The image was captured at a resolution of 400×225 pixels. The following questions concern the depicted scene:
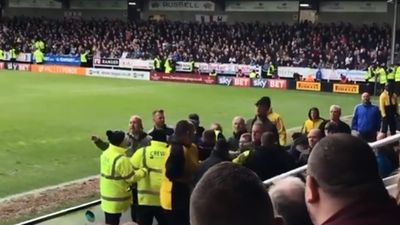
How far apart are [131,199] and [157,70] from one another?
31595 millimetres

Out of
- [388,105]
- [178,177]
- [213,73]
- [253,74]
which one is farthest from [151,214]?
[213,73]

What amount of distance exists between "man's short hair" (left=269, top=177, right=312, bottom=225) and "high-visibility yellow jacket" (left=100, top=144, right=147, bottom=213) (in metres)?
5.08

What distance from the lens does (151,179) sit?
7.57 meters

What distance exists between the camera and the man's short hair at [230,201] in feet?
6.45

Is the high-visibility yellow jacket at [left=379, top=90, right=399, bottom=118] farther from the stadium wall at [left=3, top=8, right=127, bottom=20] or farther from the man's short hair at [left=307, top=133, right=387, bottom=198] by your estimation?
the stadium wall at [left=3, top=8, right=127, bottom=20]

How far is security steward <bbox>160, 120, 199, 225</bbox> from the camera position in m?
6.81

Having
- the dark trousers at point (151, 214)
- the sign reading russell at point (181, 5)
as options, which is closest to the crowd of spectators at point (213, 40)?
the sign reading russell at point (181, 5)

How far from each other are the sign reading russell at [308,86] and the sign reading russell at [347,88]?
91 centimetres

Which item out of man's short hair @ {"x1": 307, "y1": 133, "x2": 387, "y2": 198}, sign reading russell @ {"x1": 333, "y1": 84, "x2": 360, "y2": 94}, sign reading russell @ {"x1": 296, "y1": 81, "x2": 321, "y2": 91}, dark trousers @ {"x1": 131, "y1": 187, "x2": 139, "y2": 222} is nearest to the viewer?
man's short hair @ {"x1": 307, "y1": 133, "x2": 387, "y2": 198}

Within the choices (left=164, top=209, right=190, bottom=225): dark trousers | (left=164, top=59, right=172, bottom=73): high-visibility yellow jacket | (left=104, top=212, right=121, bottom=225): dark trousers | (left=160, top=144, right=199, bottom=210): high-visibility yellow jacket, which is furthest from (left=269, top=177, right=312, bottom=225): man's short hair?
(left=164, top=59, right=172, bottom=73): high-visibility yellow jacket

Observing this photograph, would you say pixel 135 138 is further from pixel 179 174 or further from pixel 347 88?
pixel 347 88

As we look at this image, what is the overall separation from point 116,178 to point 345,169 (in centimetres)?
571

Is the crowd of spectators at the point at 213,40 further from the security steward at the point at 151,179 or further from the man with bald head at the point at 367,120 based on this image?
the security steward at the point at 151,179

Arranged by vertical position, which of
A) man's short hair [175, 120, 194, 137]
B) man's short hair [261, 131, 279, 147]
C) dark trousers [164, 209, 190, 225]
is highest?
man's short hair [175, 120, 194, 137]
